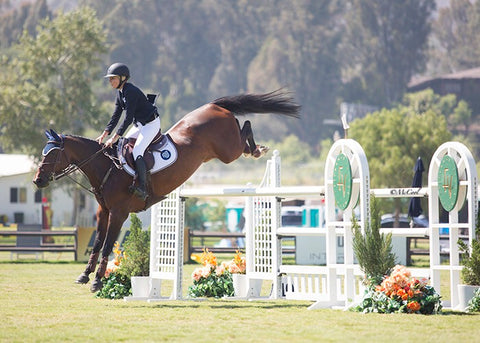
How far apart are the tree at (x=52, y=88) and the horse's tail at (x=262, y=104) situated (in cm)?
Answer: 2563

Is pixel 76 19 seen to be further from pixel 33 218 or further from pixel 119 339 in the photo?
pixel 119 339

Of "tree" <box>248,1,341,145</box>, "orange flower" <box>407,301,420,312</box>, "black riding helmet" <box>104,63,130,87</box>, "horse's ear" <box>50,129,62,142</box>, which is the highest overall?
"tree" <box>248,1,341,145</box>

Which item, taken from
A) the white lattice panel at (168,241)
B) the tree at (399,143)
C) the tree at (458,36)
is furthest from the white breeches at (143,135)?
the tree at (458,36)

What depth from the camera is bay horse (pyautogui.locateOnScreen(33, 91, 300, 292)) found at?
910 cm

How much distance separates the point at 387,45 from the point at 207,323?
71.8m

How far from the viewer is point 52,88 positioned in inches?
1428

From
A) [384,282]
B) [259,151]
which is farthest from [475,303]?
[259,151]

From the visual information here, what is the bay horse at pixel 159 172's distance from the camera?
9.10m

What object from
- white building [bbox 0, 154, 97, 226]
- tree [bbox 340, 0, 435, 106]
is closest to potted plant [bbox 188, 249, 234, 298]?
white building [bbox 0, 154, 97, 226]

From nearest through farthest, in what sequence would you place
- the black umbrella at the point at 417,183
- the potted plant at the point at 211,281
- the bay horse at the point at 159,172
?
the bay horse at the point at 159,172 → the potted plant at the point at 211,281 → the black umbrella at the point at 417,183

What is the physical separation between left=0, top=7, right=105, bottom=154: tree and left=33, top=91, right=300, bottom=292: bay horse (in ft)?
84.6

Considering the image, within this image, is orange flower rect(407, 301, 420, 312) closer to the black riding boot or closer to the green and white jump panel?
the green and white jump panel

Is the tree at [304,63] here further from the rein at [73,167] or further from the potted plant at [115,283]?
the rein at [73,167]

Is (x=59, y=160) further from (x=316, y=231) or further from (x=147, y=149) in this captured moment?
(x=316, y=231)
